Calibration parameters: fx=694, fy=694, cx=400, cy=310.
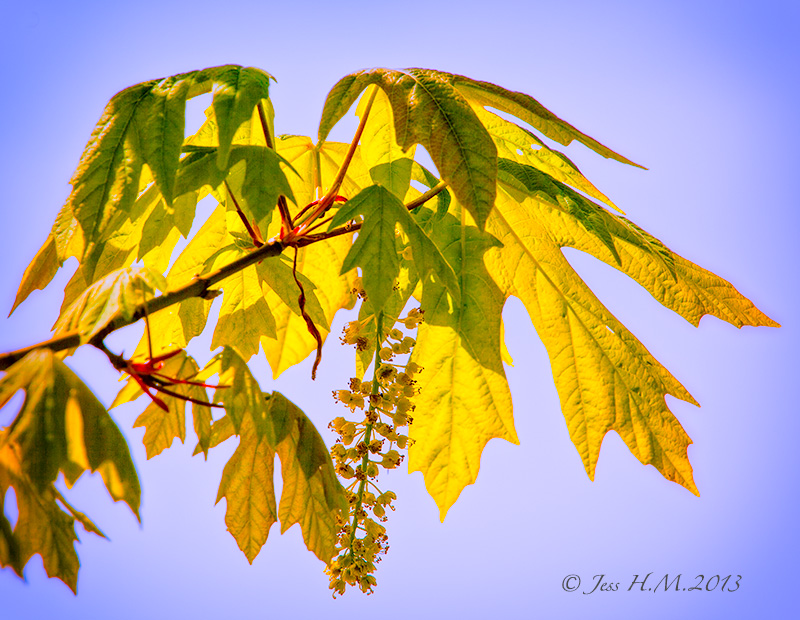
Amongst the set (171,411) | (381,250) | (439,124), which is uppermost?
(439,124)

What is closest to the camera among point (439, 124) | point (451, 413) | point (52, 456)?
point (52, 456)

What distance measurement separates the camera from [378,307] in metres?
0.90

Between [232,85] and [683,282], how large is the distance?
0.89 m

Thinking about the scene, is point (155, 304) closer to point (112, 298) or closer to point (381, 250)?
point (112, 298)

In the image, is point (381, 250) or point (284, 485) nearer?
point (381, 250)

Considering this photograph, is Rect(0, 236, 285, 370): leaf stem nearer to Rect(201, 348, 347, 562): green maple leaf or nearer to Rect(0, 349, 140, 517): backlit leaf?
Rect(0, 349, 140, 517): backlit leaf

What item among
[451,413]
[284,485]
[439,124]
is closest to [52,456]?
[284,485]

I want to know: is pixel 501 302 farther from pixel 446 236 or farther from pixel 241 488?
pixel 241 488

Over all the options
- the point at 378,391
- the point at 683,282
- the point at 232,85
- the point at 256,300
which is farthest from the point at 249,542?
the point at 683,282

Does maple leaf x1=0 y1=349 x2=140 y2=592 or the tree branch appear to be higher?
the tree branch

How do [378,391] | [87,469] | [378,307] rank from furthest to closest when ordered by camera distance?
1. [378,391]
2. [378,307]
3. [87,469]

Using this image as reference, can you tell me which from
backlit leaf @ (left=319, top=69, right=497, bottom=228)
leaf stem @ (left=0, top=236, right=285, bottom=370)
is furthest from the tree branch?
backlit leaf @ (left=319, top=69, right=497, bottom=228)

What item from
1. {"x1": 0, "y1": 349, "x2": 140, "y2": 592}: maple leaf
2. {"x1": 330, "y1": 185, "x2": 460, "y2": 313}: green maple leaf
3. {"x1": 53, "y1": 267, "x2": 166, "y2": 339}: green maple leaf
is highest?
{"x1": 330, "y1": 185, "x2": 460, "y2": 313}: green maple leaf

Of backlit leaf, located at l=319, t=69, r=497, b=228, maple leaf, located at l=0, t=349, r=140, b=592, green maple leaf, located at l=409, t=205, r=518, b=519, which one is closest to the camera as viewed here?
maple leaf, located at l=0, t=349, r=140, b=592
